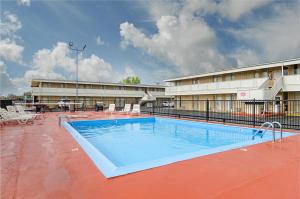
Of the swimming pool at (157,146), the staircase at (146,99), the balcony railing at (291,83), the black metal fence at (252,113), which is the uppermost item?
the balcony railing at (291,83)

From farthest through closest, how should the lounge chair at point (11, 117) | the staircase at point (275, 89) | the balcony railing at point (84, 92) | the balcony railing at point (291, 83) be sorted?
the balcony railing at point (84, 92) < the staircase at point (275, 89) < the balcony railing at point (291, 83) < the lounge chair at point (11, 117)

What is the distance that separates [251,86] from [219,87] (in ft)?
14.8

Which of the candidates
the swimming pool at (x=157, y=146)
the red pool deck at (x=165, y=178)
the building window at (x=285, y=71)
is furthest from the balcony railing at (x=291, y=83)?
the red pool deck at (x=165, y=178)

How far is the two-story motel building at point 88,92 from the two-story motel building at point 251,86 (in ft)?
39.3

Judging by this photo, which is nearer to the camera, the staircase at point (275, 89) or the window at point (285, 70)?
the staircase at point (275, 89)

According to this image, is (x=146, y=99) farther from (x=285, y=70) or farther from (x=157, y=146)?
(x=157, y=146)

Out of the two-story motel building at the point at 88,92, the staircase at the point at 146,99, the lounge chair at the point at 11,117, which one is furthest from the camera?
the staircase at the point at 146,99

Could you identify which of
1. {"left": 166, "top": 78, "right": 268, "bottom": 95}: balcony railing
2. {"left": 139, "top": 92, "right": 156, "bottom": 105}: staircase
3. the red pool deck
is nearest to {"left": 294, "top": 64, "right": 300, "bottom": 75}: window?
{"left": 166, "top": 78, "right": 268, "bottom": 95}: balcony railing

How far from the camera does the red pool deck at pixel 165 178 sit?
262 centimetres

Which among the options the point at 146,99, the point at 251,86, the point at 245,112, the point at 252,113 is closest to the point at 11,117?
the point at 252,113

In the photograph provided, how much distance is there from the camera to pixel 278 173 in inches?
131

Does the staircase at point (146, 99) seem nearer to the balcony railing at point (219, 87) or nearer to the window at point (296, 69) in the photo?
the balcony railing at point (219, 87)

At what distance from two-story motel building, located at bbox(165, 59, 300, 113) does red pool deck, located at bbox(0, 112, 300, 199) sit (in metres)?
9.18

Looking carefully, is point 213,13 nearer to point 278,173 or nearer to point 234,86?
point 234,86
